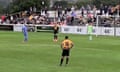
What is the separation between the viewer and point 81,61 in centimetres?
2306

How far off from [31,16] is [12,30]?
407 cm

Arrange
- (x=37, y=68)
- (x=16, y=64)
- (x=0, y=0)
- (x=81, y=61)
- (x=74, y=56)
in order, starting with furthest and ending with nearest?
1. (x=0, y=0)
2. (x=74, y=56)
3. (x=81, y=61)
4. (x=16, y=64)
5. (x=37, y=68)

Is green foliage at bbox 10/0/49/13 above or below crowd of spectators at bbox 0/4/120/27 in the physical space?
above

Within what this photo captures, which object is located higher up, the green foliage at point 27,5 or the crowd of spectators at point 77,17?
the green foliage at point 27,5

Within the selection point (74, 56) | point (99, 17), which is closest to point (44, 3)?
point (99, 17)

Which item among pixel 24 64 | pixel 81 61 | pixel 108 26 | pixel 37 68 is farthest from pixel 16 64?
pixel 108 26

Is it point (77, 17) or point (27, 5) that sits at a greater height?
point (27, 5)

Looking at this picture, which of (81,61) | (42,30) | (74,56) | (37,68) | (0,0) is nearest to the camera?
(37,68)

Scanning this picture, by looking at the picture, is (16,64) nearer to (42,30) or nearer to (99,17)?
(99,17)

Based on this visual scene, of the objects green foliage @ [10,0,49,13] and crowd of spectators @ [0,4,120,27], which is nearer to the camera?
crowd of spectators @ [0,4,120,27]

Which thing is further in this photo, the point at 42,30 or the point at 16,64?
the point at 42,30

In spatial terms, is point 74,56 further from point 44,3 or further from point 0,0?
point 0,0

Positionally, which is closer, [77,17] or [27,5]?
[77,17]

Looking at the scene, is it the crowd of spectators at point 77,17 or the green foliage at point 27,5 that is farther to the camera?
the green foliage at point 27,5
